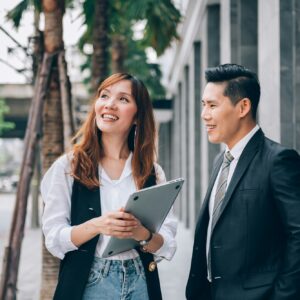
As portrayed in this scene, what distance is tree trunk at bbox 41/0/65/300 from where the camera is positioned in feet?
21.5

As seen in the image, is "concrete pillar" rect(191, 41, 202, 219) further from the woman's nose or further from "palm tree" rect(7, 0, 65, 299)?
the woman's nose

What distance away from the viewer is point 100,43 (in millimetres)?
9984

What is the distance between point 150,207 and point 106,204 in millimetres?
306

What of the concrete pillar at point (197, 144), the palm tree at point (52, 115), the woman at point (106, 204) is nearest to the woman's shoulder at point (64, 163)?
the woman at point (106, 204)

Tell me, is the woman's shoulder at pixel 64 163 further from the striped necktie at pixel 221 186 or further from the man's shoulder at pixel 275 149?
the man's shoulder at pixel 275 149

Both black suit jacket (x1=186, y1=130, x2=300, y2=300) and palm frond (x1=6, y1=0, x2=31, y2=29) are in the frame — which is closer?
black suit jacket (x1=186, y1=130, x2=300, y2=300)

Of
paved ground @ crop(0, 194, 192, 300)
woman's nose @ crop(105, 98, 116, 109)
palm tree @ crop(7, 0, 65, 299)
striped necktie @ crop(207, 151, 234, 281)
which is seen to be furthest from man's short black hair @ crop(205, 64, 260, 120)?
palm tree @ crop(7, 0, 65, 299)

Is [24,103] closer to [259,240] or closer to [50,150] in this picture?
[50,150]

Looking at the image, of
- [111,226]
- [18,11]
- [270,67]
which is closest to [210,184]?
[111,226]

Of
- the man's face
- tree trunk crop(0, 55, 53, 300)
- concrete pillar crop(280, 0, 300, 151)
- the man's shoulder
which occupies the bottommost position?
tree trunk crop(0, 55, 53, 300)

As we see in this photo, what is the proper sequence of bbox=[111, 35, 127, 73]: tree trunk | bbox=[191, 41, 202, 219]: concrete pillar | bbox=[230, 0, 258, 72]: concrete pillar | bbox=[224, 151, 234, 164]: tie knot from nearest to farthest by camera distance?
bbox=[224, 151, 234, 164]: tie knot → bbox=[230, 0, 258, 72]: concrete pillar → bbox=[191, 41, 202, 219]: concrete pillar → bbox=[111, 35, 127, 73]: tree trunk

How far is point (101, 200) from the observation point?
295cm

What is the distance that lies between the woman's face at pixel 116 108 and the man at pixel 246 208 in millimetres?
390

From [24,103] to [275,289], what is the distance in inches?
1237
